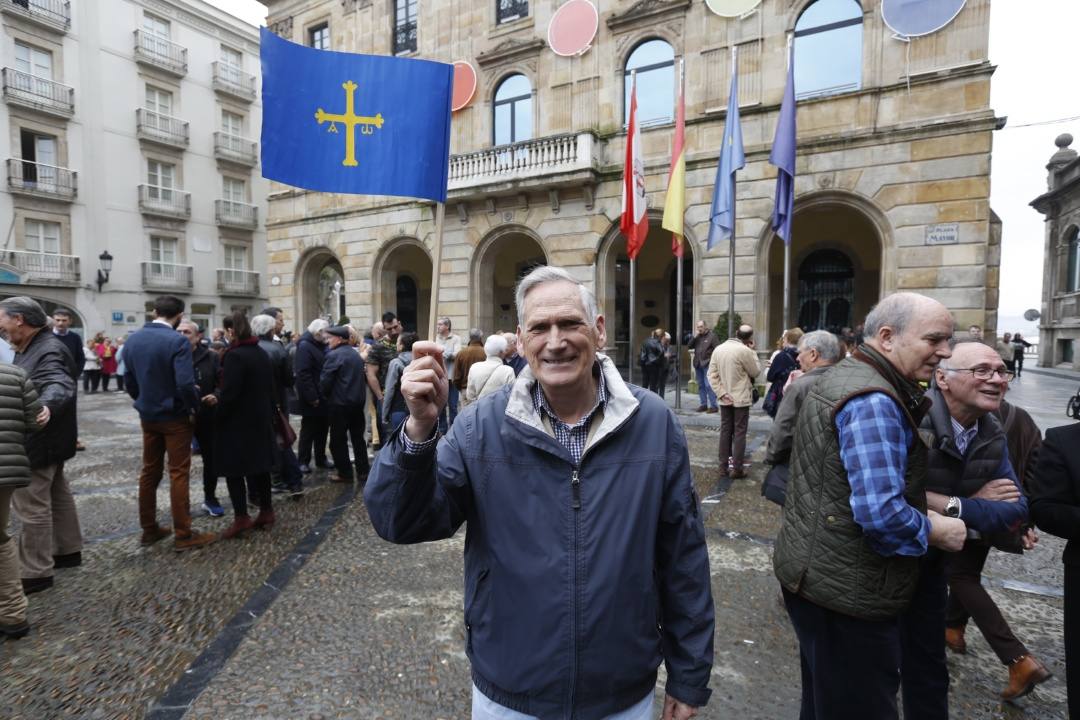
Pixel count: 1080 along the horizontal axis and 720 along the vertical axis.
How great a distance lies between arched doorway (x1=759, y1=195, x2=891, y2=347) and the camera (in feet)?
51.4

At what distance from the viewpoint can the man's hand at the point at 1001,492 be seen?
2209 mm

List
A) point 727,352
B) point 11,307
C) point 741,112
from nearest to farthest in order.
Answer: point 11,307, point 727,352, point 741,112

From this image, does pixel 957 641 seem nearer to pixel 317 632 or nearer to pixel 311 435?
pixel 317 632

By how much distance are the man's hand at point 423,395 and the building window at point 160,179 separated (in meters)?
31.7

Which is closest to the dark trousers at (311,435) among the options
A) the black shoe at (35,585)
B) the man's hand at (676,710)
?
the black shoe at (35,585)

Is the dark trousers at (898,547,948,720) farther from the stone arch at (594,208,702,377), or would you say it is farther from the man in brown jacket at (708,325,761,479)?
the stone arch at (594,208,702,377)

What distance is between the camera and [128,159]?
25.4 m

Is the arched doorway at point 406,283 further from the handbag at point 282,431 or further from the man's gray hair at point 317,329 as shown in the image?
the handbag at point 282,431

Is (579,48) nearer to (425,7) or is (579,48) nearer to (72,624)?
(425,7)

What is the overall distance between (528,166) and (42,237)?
21.5 meters

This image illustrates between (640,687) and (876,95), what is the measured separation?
14206mm

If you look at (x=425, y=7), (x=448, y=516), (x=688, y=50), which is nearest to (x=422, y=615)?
(x=448, y=516)

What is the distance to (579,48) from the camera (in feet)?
49.2

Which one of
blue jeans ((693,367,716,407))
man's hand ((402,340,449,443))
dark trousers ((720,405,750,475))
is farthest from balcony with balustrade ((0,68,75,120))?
man's hand ((402,340,449,443))
